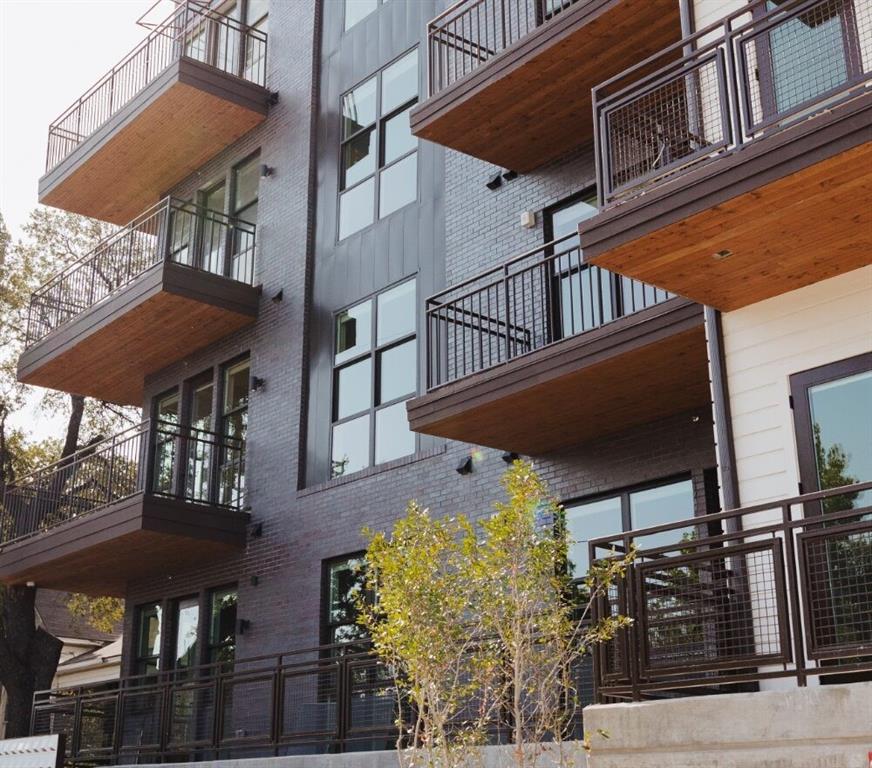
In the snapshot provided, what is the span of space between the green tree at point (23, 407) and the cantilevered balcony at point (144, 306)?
1.54 meters

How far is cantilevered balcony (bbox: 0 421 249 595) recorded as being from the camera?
1706 cm

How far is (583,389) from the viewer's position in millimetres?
12055

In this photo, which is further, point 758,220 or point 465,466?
point 465,466

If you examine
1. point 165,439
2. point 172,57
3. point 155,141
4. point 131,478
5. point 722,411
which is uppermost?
point 172,57

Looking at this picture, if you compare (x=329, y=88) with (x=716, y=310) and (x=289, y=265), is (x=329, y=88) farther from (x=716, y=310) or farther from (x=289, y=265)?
(x=716, y=310)

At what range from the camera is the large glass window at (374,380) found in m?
15.9

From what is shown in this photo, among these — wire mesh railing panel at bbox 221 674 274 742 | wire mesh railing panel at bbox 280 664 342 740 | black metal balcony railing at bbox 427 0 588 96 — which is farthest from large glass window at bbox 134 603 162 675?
black metal balcony railing at bbox 427 0 588 96

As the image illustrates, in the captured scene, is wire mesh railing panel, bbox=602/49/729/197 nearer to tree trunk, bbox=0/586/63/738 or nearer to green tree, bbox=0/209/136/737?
green tree, bbox=0/209/136/737

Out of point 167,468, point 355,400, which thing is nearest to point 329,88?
point 355,400

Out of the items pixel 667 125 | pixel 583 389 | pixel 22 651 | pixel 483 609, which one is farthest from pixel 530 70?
pixel 22 651

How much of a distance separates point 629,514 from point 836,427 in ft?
11.9

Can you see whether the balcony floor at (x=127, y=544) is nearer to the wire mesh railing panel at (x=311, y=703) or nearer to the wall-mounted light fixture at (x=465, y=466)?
the wire mesh railing panel at (x=311, y=703)

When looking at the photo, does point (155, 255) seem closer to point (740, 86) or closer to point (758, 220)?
point (740, 86)

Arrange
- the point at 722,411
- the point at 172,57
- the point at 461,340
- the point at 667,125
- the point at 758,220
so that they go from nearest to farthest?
the point at 758,220 < the point at 722,411 < the point at 667,125 < the point at 461,340 < the point at 172,57
